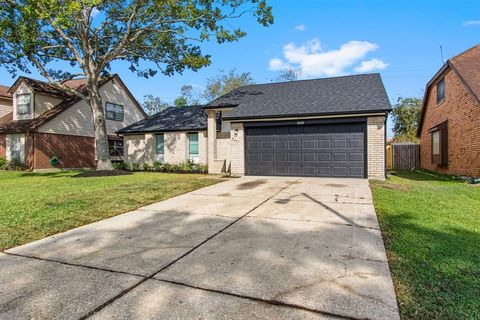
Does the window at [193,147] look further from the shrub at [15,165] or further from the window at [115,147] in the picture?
the shrub at [15,165]

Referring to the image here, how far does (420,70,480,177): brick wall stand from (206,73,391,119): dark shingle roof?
3073mm

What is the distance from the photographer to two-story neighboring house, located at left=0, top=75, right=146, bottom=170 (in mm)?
18734

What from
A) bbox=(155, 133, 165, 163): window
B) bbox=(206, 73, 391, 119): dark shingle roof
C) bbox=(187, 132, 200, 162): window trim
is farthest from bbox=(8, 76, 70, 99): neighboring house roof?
bbox=(206, 73, 391, 119): dark shingle roof

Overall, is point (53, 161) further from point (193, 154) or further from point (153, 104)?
point (153, 104)

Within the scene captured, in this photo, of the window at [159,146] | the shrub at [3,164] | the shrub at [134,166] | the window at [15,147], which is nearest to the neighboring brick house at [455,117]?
the window at [159,146]

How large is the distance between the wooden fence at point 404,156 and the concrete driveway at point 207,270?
51.3 ft

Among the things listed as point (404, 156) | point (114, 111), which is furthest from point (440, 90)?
point (114, 111)

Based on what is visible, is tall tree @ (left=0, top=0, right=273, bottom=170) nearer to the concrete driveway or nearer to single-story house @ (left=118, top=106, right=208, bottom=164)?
single-story house @ (left=118, top=106, right=208, bottom=164)

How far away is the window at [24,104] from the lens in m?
19.9

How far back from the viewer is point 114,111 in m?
23.5

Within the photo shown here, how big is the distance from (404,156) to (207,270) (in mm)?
19600

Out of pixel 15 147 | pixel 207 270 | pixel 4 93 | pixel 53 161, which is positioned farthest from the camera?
pixel 4 93

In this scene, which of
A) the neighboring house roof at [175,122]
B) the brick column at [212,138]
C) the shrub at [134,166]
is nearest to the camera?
the brick column at [212,138]

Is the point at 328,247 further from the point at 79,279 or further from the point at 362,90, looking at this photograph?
the point at 362,90
